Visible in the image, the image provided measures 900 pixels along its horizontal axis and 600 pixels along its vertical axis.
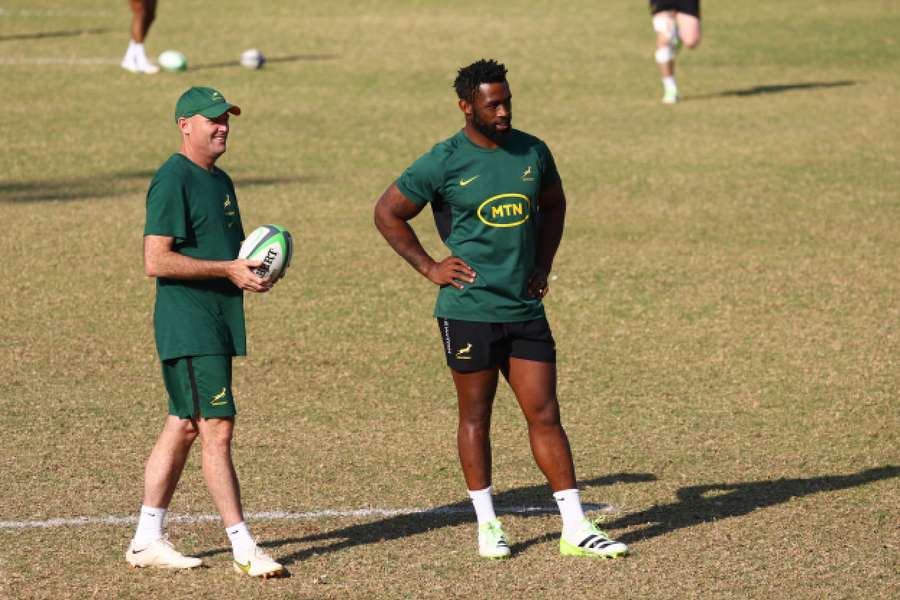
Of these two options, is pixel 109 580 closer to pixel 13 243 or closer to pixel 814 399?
pixel 814 399

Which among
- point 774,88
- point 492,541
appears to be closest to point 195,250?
point 492,541

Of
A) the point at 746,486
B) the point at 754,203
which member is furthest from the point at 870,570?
the point at 754,203

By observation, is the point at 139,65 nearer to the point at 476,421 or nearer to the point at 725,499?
the point at 725,499

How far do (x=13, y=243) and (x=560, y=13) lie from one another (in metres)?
20.0

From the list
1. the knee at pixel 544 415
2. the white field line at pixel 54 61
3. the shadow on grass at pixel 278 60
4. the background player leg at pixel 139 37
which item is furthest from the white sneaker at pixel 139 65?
the knee at pixel 544 415

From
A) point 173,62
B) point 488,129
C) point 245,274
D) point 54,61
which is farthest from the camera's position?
point 54,61

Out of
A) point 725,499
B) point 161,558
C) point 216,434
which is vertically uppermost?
point 216,434

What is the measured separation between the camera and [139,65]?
26.7m

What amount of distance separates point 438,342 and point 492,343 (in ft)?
16.4

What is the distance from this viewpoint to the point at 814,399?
37.3 feet

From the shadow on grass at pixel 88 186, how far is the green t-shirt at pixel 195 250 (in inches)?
442

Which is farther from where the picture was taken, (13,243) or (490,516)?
(13,243)

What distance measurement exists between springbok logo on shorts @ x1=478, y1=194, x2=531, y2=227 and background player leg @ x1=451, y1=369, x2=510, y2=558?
76 cm

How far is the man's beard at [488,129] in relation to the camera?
7.95m
